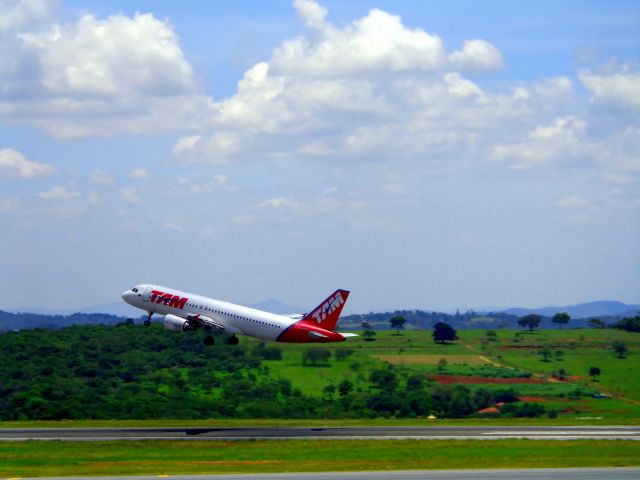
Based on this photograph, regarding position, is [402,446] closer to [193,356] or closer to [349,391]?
[349,391]

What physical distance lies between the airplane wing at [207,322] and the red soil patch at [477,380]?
36.0 m

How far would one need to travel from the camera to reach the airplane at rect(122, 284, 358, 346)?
10175 centimetres

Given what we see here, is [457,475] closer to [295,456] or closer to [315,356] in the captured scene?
[295,456]

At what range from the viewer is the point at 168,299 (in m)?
109

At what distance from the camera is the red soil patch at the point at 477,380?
131875mm

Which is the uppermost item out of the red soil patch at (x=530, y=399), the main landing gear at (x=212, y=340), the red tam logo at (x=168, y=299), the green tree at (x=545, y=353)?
the red tam logo at (x=168, y=299)

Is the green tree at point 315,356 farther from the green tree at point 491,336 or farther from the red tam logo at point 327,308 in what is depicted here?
the green tree at point 491,336

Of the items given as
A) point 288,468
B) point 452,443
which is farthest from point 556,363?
point 288,468

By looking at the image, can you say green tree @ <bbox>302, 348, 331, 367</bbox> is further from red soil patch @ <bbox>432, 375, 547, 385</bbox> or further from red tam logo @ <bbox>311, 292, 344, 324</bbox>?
red soil patch @ <bbox>432, 375, 547, 385</bbox>

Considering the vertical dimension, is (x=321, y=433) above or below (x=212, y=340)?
below

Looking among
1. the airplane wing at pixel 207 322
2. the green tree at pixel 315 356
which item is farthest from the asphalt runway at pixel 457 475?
the green tree at pixel 315 356

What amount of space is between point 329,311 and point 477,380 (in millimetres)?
38652

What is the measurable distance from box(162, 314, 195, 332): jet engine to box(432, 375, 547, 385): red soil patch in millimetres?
38071

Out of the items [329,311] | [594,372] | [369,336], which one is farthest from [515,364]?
[329,311]
